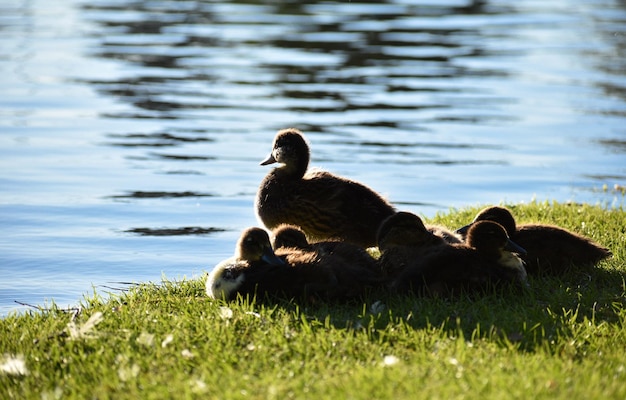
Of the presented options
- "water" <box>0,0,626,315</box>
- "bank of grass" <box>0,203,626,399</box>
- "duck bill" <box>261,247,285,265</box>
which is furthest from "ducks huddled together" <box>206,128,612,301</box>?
"water" <box>0,0,626,315</box>

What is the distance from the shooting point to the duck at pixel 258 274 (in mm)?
7816

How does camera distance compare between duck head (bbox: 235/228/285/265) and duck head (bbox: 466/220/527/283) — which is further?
duck head (bbox: 466/220/527/283)

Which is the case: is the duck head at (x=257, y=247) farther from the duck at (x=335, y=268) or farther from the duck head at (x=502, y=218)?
the duck head at (x=502, y=218)

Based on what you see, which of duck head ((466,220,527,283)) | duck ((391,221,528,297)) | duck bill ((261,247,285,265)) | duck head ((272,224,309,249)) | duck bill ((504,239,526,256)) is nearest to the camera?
duck bill ((261,247,285,265))

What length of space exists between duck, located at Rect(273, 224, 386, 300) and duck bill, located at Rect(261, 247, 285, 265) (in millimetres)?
112

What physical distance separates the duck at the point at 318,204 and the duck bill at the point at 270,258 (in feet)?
5.67

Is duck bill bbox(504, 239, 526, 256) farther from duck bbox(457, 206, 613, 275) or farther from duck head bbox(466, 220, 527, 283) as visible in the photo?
duck bbox(457, 206, 613, 275)

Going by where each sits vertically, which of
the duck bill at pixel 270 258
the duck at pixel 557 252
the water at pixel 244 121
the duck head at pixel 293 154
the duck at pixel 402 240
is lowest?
the water at pixel 244 121

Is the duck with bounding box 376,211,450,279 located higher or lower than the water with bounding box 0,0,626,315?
higher

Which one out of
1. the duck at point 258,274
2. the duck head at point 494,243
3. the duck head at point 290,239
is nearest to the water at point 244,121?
the duck head at point 290,239

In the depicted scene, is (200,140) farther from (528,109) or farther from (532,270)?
(532,270)

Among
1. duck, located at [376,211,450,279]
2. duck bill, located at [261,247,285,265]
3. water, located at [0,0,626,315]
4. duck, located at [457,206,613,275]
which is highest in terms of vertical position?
duck bill, located at [261,247,285,265]

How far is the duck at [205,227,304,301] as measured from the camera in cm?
782

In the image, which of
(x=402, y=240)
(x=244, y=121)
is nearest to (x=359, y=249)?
(x=402, y=240)
